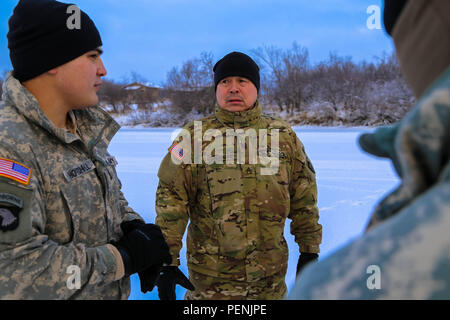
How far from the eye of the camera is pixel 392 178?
5168 millimetres

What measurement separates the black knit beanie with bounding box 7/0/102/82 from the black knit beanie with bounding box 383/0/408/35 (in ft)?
4.04

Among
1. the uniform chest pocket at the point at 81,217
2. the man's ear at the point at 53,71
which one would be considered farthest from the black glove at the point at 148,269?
the man's ear at the point at 53,71

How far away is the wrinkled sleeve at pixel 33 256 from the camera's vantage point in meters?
0.96

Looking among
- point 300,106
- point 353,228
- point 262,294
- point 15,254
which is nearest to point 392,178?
point 353,228

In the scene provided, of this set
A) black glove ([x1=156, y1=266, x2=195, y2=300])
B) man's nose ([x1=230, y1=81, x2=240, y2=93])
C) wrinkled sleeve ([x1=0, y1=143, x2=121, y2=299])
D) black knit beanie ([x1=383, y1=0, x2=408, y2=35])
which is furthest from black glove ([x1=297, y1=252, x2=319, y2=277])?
black knit beanie ([x1=383, y1=0, x2=408, y2=35])

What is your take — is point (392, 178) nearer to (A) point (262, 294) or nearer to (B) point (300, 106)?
(A) point (262, 294)

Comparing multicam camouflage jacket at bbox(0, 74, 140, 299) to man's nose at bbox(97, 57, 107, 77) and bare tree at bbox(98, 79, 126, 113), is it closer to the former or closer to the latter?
man's nose at bbox(97, 57, 107, 77)

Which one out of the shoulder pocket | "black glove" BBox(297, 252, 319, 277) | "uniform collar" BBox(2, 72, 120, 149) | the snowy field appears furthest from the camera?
the snowy field

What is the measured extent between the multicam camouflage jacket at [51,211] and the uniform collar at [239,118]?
2.76ft

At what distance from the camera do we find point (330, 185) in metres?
4.91

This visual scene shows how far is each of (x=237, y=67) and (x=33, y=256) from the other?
1.66 m

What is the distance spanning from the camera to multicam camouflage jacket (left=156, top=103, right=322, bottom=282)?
5.98 ft

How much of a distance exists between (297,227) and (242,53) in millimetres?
1289

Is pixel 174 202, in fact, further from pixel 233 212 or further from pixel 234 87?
pixel 234 87
